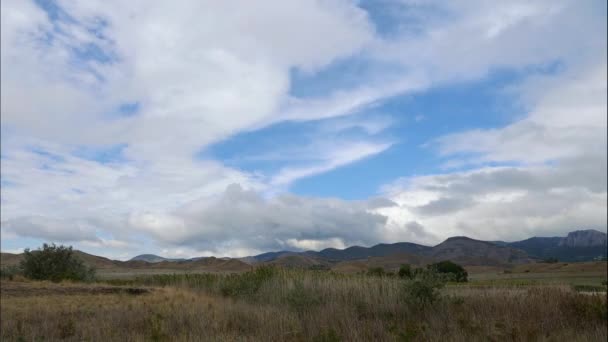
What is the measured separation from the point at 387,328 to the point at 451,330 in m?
1.12

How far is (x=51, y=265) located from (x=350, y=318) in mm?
34565

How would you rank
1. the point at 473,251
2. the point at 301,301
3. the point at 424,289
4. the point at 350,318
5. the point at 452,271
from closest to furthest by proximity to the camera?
1. the point at 350,318
2. the point at 424,289
3. the point at 301,301
4. the point at 452,271
5. the point at 473,251

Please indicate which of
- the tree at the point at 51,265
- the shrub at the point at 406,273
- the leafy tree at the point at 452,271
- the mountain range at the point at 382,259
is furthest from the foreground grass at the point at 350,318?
the mountain range at the point at 382,259

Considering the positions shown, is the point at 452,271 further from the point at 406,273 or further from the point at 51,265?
the point at 51,265

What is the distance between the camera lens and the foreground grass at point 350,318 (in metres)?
8.80

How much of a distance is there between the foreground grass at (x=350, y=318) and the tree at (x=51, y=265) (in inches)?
896

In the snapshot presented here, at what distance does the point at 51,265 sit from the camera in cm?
3900

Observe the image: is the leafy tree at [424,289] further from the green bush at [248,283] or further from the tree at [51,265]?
the tree at [51,265]

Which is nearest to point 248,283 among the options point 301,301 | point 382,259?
point 301,301

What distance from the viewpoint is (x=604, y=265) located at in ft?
188

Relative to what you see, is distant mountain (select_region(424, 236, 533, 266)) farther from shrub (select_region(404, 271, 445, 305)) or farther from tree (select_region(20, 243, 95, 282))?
shrub (select_region(404, 271, 445, 305))

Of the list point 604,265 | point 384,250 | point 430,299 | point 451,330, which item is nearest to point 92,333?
point 451,330

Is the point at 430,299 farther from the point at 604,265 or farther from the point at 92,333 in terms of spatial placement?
the point at 604,265

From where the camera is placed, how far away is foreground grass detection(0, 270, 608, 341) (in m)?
8.80
